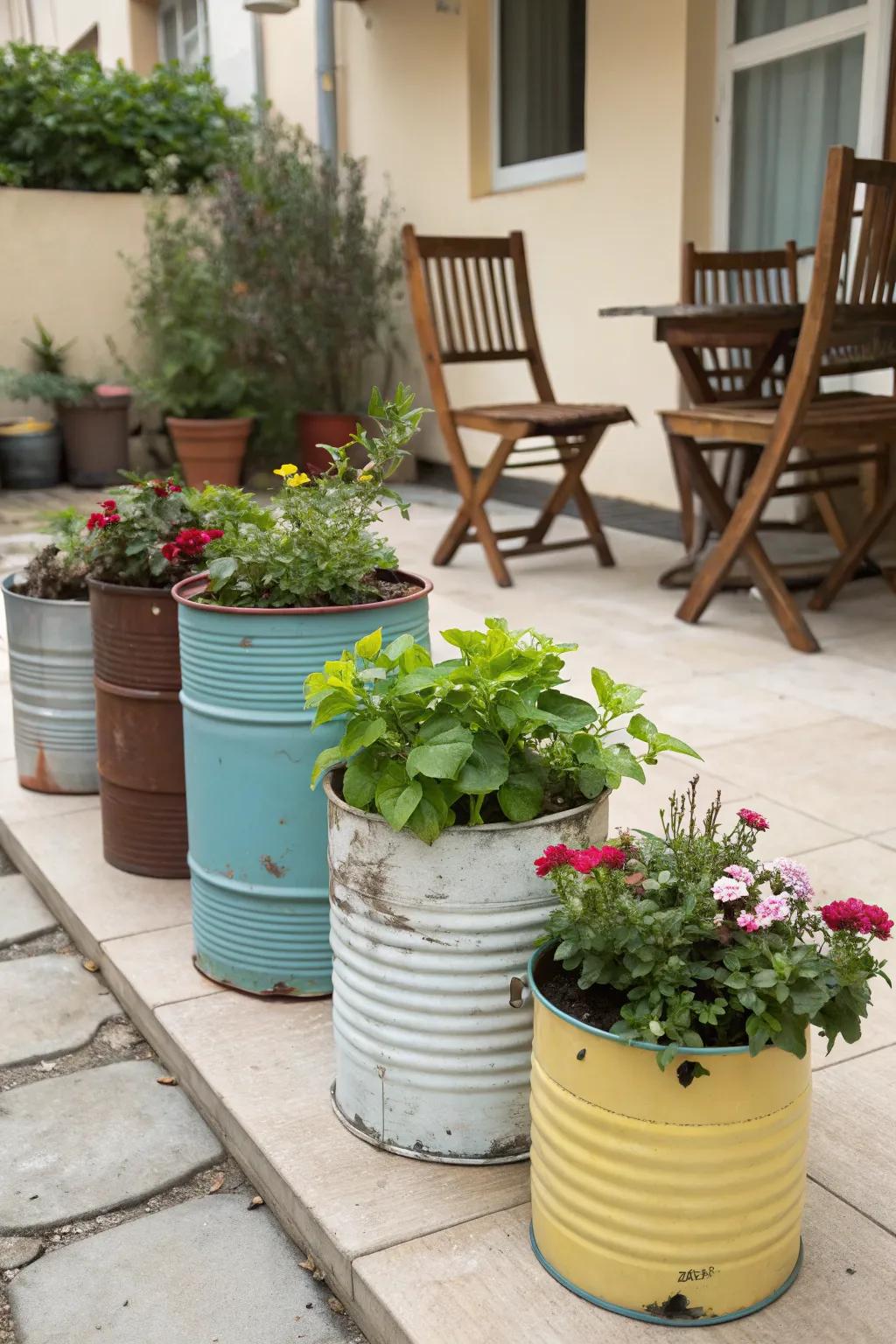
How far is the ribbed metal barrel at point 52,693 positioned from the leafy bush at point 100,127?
584 centimetres

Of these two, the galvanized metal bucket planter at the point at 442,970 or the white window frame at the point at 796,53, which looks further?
the white window frame at the point at 796,53

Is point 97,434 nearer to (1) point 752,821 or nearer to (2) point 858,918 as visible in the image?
(1) point 752,821

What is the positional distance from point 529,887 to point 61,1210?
0.75 meters

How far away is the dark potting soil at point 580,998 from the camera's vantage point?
4.66 ft

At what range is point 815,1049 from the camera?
1.94m

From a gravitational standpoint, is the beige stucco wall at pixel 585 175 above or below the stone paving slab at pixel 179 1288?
above

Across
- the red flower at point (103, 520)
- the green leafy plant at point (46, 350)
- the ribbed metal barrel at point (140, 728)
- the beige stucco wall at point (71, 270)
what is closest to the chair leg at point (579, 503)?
the red flower at point (103, 520)

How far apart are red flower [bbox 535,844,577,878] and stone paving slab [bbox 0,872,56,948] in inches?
54.4

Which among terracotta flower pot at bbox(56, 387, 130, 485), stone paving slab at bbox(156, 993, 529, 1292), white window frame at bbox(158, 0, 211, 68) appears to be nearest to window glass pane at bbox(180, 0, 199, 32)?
white window frame at bbox(158, 0, 211, 68)

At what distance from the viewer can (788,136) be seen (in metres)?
5.49

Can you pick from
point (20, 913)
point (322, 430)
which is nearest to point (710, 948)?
point (20, 913)

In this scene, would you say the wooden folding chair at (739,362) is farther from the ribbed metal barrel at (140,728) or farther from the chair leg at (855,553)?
the ribbed metal barrel at (140,728)

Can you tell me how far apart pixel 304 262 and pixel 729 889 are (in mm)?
6642

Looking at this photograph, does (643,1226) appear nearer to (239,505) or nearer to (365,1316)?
(365,1316)
